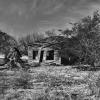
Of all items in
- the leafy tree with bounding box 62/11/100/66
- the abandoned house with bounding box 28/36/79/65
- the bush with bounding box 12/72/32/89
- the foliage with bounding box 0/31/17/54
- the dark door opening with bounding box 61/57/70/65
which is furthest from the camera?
the dark door opening with bounding box 61/57/70/65

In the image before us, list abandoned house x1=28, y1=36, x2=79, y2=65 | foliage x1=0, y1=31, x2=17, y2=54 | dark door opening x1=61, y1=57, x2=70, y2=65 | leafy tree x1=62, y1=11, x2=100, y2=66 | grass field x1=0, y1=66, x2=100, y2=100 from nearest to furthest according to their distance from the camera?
1. grass field x1=0, y1=66, x2=100, y2=100
2. leafy tree x1=62, y1=11, x2=100, y2=66
3. foliage x1=0, y1=31, x2=17, y2=54
4. abandoned house x1=28, y1=36, x2=79, y2=65
5. dark door opening x1=61, y1=57, x2=70, y2=65

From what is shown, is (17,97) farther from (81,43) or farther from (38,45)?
(38,45)

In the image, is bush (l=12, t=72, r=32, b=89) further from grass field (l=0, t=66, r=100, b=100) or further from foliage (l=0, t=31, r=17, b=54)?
foliage (l=0, t=31, r=17, b=54)

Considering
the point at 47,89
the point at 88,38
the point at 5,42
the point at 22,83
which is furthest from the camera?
the point at 5,42

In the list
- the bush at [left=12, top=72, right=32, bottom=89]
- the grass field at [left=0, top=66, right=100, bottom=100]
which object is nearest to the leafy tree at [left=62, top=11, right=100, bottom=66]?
the grass field at [left=0, top=66, right=100, bottom=100]

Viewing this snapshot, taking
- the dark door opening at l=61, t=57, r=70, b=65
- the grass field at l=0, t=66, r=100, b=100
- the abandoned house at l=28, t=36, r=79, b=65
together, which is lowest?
the grass field at l=0, t=66, r=100, b=100

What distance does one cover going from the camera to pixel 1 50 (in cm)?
2044

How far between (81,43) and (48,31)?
4.64m

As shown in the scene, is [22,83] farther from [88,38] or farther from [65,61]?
[65,61]

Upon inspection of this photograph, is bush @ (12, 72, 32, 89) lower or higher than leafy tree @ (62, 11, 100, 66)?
lower

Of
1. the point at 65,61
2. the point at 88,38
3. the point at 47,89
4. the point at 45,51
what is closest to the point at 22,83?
the point at 47,89

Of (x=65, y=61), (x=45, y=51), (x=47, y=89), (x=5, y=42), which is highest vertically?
(x=5, y=42)

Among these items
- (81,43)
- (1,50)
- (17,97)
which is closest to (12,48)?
(1,50)

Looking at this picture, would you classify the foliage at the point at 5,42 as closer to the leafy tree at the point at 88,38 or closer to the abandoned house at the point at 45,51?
the abandoned house at the point at 45,51
